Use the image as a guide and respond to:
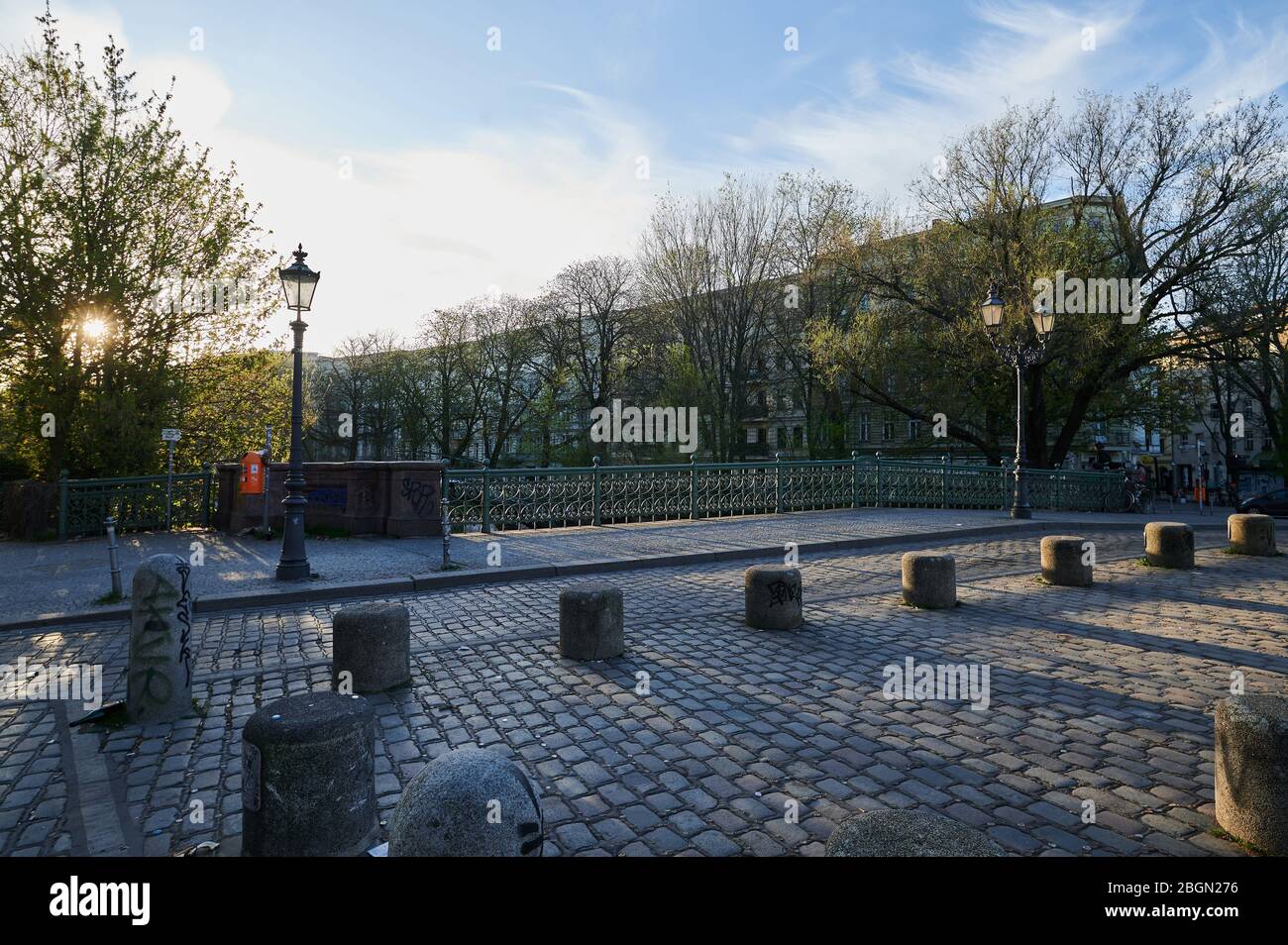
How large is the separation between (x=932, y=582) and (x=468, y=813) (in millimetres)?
7119

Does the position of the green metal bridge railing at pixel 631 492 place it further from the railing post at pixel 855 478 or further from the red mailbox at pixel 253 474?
the red mailbox at pixel 253 474

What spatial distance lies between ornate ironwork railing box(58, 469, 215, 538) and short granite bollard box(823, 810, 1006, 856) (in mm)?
19567

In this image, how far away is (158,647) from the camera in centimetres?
495

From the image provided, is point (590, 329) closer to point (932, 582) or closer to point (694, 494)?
point (694, 494)

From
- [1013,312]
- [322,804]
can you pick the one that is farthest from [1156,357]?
[322,804]

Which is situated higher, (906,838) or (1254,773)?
(906,838)

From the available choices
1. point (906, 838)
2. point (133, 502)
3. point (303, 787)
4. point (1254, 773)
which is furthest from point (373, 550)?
point (1254, 773)

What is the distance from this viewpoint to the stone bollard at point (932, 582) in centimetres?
834

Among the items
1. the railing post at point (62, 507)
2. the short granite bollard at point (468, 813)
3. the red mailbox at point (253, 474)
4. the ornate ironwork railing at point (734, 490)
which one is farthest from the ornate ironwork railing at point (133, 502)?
the short granite bollard at point (468, 813)

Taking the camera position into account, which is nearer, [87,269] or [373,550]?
[373,550]

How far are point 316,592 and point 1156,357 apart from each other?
97.6ft

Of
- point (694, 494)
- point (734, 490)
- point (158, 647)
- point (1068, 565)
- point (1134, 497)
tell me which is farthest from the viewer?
point (1134, 497)

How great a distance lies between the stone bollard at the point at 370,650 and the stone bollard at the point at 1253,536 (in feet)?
48.1
